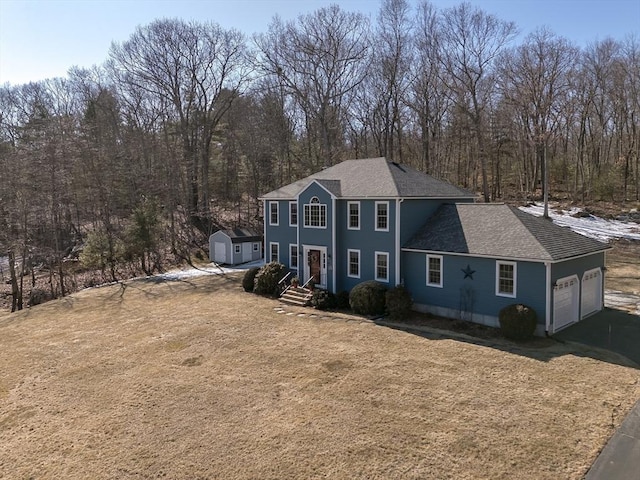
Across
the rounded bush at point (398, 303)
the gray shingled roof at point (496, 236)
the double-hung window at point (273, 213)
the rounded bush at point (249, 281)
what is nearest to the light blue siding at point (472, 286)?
the gray shingled roof at point (496, 236)

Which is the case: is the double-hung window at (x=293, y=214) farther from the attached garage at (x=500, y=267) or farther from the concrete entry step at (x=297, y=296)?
the attached garage at (x=500, y=267)

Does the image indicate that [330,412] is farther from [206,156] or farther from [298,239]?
[206,156]

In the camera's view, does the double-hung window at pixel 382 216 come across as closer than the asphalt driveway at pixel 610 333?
No

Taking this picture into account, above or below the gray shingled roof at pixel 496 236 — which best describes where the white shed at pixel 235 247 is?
below

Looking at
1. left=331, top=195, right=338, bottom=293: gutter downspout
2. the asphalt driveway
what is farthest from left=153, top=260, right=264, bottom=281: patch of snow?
Result: the asphalt driveway

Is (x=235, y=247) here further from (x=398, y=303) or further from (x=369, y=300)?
(x=398, y=303)

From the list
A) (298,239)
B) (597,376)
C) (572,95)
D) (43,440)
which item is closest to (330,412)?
(43,440)

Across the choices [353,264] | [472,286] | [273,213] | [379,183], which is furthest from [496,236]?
[273,213]

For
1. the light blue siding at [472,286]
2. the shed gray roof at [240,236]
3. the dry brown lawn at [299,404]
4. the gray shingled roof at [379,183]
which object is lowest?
the dry brown lawn at [299,404]
